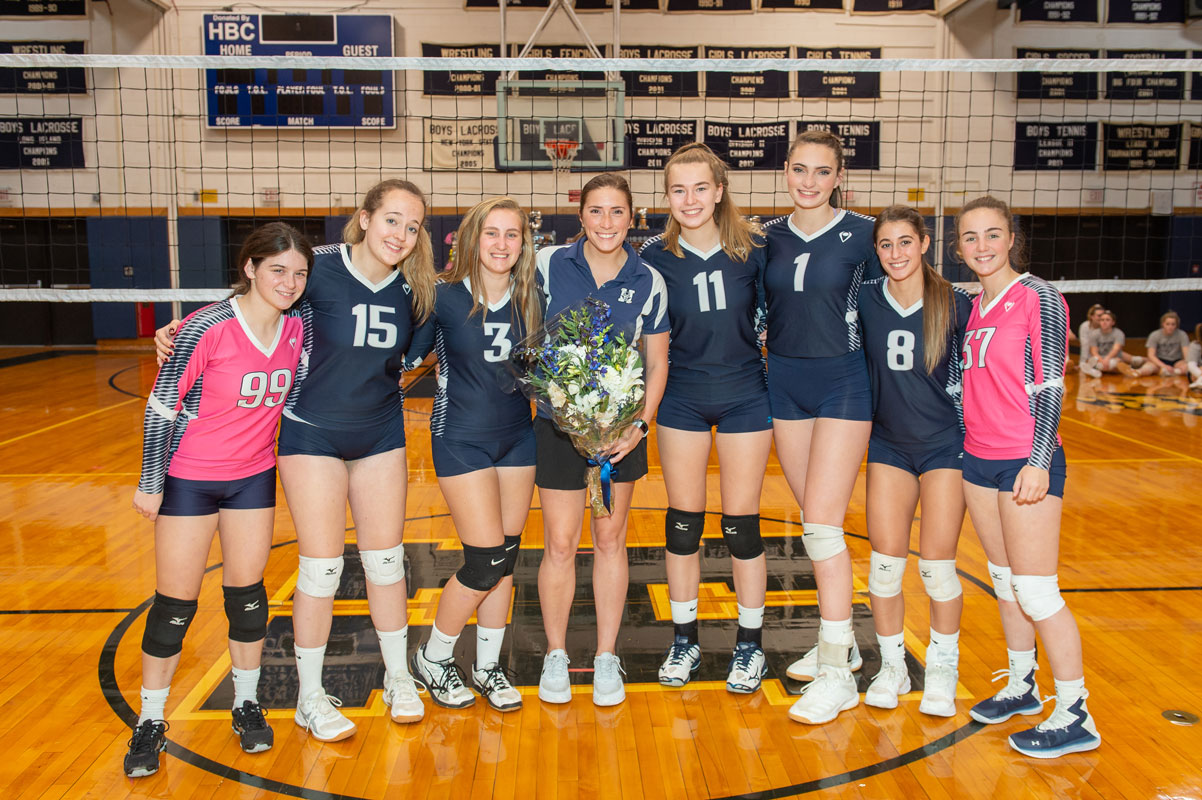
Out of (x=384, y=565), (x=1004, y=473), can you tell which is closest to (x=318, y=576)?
(x=384, y=565)

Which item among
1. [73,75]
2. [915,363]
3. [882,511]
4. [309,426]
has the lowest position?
[882,511]

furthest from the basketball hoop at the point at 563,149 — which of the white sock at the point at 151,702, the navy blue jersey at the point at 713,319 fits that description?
the white sock at the point at 151,702

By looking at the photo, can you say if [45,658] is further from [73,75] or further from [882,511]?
[73,75]

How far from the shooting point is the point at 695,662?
3307 mm

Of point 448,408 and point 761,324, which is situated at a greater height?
point 761,324

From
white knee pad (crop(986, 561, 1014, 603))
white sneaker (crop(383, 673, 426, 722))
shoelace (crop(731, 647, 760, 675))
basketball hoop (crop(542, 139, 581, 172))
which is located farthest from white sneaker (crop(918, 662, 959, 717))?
basketball hoop (crop(542, 139, 581, 172))

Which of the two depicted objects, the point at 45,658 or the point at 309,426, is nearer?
the point at 309,426

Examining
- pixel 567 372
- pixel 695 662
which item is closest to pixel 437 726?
pixel 695 662

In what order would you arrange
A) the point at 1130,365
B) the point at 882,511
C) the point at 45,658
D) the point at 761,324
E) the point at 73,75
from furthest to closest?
1. the point at 73,75
2. the point at 1130,365
3. the point at 45,658
4. the point at 761,324
5. the point at 882,511

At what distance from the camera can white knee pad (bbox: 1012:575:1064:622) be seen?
107 inches

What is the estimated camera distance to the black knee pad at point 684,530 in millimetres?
3182

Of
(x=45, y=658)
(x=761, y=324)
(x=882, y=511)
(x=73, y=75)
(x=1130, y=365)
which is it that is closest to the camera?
(x=882, y=511)

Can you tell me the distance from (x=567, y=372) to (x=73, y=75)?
521 inches

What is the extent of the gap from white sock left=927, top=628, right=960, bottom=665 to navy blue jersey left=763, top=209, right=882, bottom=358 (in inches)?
38.9
